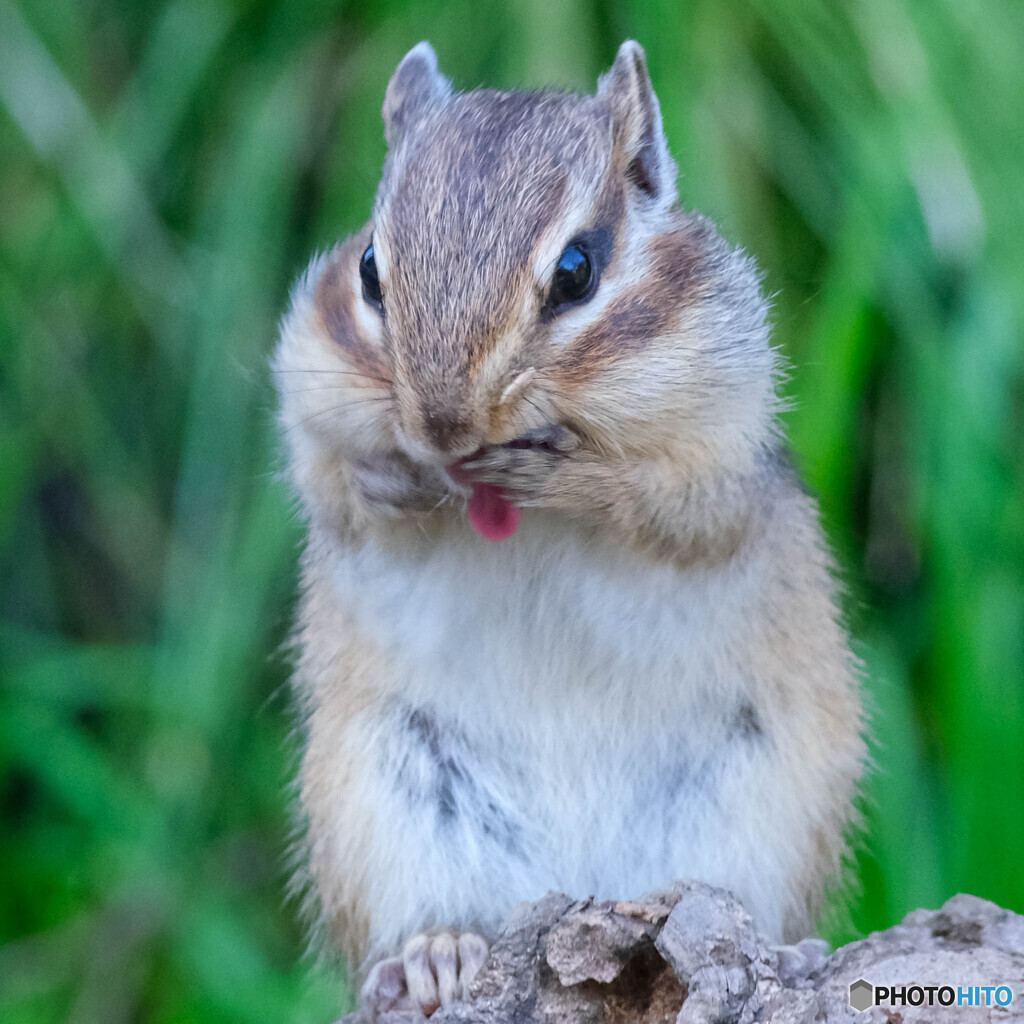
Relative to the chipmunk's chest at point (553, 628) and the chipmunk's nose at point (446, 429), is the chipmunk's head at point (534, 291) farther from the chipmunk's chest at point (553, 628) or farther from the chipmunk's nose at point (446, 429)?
the chipmunk's chest at point (553, 628)

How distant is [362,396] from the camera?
1098 millimetres

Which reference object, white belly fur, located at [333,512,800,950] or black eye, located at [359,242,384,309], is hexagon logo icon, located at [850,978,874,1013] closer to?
white belly fur, located at [333,512,800,950]

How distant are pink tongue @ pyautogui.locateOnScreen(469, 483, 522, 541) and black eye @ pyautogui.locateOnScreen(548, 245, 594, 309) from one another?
18 cm

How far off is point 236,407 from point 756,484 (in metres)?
1.02

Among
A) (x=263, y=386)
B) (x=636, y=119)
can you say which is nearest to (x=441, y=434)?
(x=636, y=119)

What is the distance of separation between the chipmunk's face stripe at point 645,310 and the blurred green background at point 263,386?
2.17 ft

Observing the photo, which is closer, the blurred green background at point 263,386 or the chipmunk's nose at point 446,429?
the chipmunk's nose at point 446,429

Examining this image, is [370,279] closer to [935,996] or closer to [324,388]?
[324,388]

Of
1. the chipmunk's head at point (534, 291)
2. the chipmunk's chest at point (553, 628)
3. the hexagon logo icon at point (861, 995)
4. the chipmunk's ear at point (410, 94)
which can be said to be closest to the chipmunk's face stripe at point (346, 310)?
the chipmunk's head at point (534, 291)

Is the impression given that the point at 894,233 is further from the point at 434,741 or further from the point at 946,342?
the point at 434,741

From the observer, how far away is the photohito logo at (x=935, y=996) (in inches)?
33.7

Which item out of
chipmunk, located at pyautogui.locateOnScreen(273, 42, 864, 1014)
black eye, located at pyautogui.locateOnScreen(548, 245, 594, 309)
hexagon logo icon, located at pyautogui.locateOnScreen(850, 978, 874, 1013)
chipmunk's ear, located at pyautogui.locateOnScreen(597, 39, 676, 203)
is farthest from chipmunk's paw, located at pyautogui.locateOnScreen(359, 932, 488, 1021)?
chipmunk's ear, located at pyautogui.locateOnScreen(597, 39, 676, 203)

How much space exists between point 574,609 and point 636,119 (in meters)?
0.45

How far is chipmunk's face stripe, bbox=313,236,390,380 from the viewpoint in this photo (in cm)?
107
